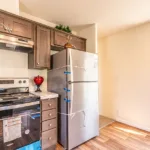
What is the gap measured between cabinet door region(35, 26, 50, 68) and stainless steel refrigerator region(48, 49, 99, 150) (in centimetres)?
16

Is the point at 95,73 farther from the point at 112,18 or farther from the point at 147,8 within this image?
the point at 147,8

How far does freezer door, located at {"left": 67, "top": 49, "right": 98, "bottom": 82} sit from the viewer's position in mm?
1831

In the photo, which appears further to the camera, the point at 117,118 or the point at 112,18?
the point at 117,118

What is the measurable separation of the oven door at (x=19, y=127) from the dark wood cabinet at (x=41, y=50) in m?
0.73

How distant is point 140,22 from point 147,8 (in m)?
0.53

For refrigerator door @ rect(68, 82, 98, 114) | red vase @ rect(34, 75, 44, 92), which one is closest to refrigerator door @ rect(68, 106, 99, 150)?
refrigerator door @ rect(68, 82, 98, 114)

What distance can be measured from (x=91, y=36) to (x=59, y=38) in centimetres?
82

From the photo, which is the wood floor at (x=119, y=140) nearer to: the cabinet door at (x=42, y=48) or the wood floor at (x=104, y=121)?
the wood floor at (x=104, y=121)

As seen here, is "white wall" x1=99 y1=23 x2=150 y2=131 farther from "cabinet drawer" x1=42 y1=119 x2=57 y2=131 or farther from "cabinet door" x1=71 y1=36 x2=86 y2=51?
"cabinet drawer" x1=42 y1=119 x2=57 y2=131

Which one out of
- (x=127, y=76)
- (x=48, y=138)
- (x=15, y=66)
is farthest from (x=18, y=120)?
(x=127, y=76)

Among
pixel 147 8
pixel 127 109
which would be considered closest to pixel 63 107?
pixel 127 109

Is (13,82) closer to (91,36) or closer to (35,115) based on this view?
(35,115)

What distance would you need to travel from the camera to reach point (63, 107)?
1899 millimetres

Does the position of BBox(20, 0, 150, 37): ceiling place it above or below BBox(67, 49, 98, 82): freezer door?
above
